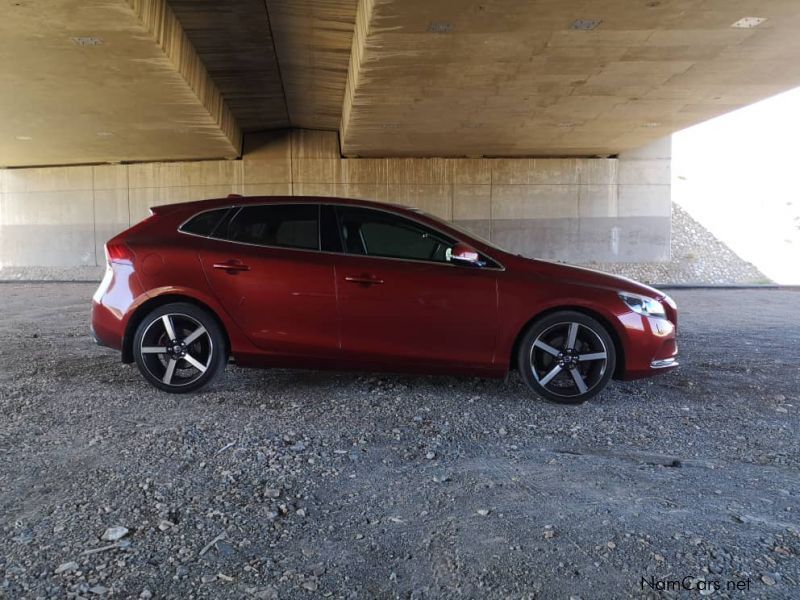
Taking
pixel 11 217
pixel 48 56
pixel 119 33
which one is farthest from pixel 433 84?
pixel 11 217

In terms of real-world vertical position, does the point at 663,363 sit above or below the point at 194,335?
below

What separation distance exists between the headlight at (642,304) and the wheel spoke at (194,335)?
3.30 metres

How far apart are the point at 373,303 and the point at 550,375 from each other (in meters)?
1.48

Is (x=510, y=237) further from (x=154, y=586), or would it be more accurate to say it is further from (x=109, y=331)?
(x=154, y=586)

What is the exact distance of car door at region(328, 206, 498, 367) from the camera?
454 cm

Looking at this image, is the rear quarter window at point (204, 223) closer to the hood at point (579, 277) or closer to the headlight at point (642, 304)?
the hood at point (579, 277)

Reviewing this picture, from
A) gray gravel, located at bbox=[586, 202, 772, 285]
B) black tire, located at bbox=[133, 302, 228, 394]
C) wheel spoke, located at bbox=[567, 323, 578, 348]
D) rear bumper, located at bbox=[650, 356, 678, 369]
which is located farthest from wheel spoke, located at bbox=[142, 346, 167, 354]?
gray gravel, located at bbox=[586, 202, 772, 285]

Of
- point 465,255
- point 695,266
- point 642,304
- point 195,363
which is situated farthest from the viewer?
point 695,266

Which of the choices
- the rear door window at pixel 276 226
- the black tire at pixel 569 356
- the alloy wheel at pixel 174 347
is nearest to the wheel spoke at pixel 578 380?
the black tire at pixel 569 356

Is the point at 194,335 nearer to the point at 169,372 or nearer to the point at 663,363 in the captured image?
the point at 169,372

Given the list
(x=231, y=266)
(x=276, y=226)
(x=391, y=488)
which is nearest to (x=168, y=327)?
(x=231, y=266)

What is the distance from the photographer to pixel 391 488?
3.11 meters

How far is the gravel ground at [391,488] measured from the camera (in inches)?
90.4

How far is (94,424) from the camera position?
4.09 m
